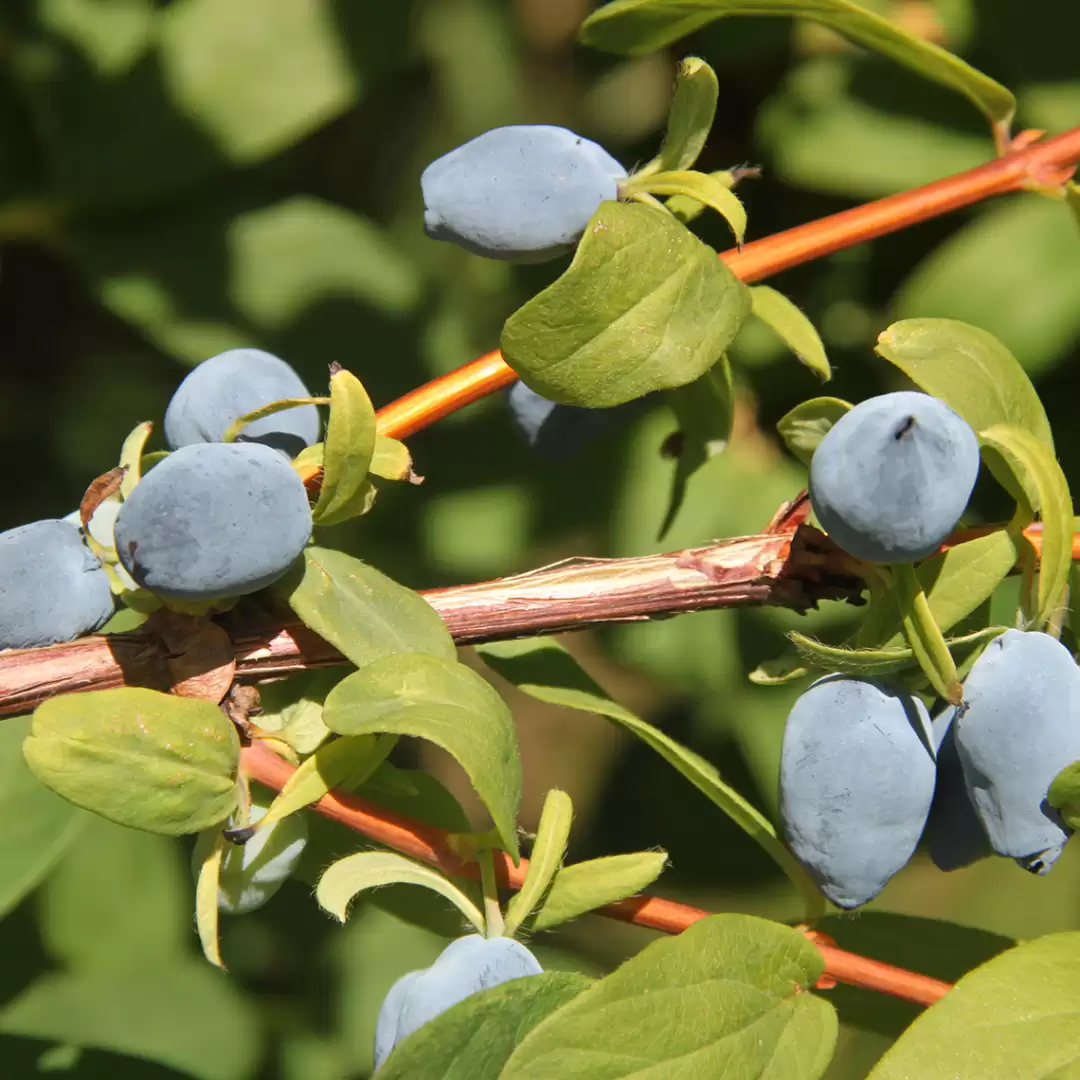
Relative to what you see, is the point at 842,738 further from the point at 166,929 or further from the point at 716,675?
the point at 166,929

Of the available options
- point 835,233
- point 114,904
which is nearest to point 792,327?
point 835,233

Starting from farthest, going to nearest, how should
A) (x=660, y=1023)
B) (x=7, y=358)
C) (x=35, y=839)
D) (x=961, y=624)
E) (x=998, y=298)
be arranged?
1. (x=7, y=358)
2. (x=998, y=298)
3. (x=35, y=839)
4. (x=961, y=624)
5. (x=660, y=1023)

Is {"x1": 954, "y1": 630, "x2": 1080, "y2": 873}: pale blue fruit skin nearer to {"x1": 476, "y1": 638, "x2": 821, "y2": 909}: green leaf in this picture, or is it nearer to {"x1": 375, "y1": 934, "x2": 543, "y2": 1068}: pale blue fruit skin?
{"x1": 476, "y1": 638, "x2": 821, "y2": 909}: green leaf

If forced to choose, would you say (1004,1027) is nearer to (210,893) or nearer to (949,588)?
(949,588)

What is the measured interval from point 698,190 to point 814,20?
0.71 ft

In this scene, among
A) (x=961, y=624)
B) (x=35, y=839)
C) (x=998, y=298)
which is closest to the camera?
(x=961, y=624)

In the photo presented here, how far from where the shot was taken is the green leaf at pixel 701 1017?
0.55m

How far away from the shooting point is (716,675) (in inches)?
52.0

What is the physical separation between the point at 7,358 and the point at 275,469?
4.19 ft

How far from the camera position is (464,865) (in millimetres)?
662

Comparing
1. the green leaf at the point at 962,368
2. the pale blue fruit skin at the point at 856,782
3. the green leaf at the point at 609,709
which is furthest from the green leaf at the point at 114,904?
the green leaf at the point at 962,368

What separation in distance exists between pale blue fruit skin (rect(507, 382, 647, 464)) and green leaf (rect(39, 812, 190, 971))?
75 centimetres

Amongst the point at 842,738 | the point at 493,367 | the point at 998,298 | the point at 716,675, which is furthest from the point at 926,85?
the point at 842,738

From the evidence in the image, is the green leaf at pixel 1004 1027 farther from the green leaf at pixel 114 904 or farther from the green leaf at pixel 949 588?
the green leaf at pixel 114 904
